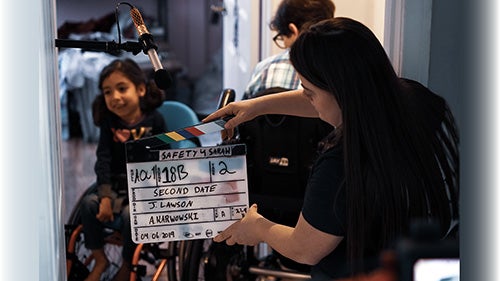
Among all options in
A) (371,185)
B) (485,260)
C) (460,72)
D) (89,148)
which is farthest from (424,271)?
(89,148)

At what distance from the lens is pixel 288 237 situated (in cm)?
160

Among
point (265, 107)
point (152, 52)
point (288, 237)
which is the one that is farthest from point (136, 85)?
point (288, 237)

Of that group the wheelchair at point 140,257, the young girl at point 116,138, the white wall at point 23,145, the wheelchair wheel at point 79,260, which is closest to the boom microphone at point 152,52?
the white wall at point 23,145

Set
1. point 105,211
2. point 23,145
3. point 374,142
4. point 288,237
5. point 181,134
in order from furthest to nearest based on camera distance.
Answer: point 105,211
point 181,134
point 288,237
point 374,142
point 23,145

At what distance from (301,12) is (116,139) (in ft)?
2.57

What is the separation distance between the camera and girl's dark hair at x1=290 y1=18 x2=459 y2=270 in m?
1.44

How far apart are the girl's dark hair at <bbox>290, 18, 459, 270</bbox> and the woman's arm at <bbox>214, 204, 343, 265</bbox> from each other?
9cm

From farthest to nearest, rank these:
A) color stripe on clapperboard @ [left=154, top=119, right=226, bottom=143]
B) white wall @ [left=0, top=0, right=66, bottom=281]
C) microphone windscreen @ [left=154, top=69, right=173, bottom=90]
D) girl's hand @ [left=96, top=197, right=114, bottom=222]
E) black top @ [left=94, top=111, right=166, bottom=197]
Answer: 1. black top @ [left=94, top=111, right=166, bottom=197]
2. girl's hand @ [left=96, top=197, right=114, bottom=222]
3. color stripe on clapperboard @ [left=154, top=119, right=226, bottom=143]
4. microphone windscreen @ [left=154, top=69, right=173, bottom=90]
5. white wall @ [left=0, top=0, right=66, bottom=281]

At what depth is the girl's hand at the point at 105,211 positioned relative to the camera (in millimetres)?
2613

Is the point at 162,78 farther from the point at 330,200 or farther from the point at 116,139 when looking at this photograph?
the point at 116,139

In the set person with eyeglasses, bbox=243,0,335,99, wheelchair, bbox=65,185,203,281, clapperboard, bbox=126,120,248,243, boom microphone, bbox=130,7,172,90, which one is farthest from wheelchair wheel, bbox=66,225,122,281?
boom microphone, bbox=130,7,172,90

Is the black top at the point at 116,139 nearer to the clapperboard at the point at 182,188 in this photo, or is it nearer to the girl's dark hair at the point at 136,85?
the girl's dark hair at the point at 136,85

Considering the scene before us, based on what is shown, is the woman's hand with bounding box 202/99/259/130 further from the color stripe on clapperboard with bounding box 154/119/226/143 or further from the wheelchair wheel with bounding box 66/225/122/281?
the wheelchair wheel with bounding box 66/225/122/281

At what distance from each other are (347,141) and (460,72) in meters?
0.36
